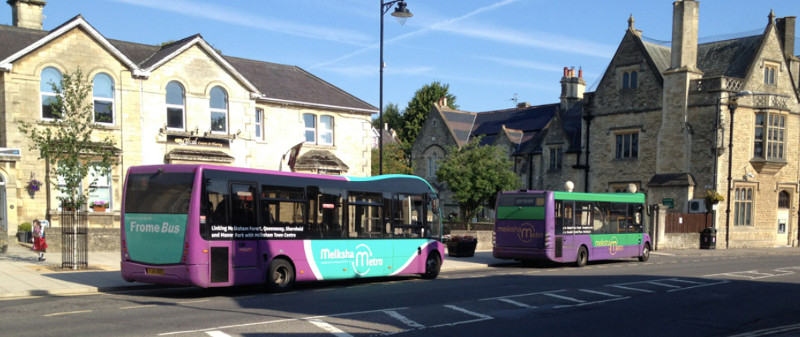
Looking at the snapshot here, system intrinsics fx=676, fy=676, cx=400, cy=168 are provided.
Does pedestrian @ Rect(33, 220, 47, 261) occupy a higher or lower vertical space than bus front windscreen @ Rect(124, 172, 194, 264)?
lower

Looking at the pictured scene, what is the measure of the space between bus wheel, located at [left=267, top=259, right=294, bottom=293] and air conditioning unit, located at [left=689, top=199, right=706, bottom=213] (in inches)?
1119

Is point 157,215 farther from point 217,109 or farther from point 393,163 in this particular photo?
point 393,163

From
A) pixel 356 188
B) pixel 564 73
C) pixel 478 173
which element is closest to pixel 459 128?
pixel 564 73

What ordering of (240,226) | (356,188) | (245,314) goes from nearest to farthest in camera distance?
(245,314)
(240,226)
(356,188)

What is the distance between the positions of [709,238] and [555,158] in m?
13.5

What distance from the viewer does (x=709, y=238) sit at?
35906mm

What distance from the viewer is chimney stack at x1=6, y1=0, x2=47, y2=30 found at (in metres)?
29.1

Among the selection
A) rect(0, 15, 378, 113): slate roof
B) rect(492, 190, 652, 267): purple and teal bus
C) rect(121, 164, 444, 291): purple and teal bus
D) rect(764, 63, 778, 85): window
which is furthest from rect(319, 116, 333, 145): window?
rect(764, 63, 778, 85): window

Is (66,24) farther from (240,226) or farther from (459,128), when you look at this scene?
(459,128)

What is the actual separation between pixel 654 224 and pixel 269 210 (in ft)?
80.7

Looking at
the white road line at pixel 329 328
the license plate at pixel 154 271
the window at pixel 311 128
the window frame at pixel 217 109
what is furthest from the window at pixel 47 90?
the white road line at pixel 329 328

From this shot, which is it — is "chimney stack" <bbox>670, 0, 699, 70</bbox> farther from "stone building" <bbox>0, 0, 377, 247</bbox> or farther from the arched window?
"stone building" <bbox>0, 0, 377, 247</bbox>

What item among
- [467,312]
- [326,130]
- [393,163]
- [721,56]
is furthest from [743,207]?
[467,312]

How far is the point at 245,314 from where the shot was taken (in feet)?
37.5
